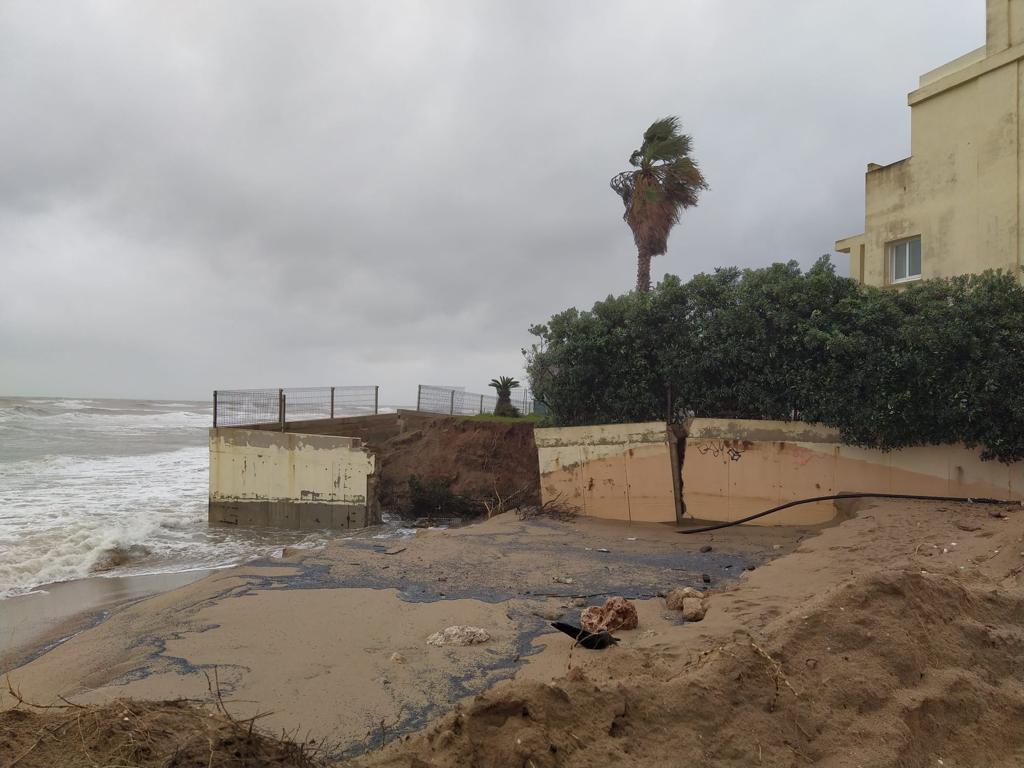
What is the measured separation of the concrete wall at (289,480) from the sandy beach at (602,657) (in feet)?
24.3

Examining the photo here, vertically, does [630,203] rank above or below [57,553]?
above

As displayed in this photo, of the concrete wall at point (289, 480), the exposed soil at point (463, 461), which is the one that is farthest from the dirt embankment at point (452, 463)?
the concrete wall at point (289, 480)

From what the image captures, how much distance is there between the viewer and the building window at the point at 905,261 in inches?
650

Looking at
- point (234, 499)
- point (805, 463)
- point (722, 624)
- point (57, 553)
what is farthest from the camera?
point (234, 499)

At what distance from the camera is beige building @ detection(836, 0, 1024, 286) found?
1412cm

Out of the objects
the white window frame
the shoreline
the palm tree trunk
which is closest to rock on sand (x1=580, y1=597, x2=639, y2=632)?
the shoreline

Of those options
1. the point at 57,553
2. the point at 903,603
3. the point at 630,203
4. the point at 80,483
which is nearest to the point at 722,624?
the point at 903,603

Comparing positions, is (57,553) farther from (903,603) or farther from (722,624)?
(903,603)

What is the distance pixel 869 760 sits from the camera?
3266mm

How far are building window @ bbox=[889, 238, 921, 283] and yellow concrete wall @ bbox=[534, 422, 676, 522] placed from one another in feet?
29.8

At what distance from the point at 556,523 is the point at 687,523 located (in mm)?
2570

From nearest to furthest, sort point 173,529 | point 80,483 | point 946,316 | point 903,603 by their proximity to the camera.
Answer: point 903,603 → point 946,316 → point 173,529 → point 80,483

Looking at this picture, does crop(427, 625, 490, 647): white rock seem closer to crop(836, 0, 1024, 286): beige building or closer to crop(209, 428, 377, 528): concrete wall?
crop(209, 428, 377, 528): concrete wall

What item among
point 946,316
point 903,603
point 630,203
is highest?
point 630,203
